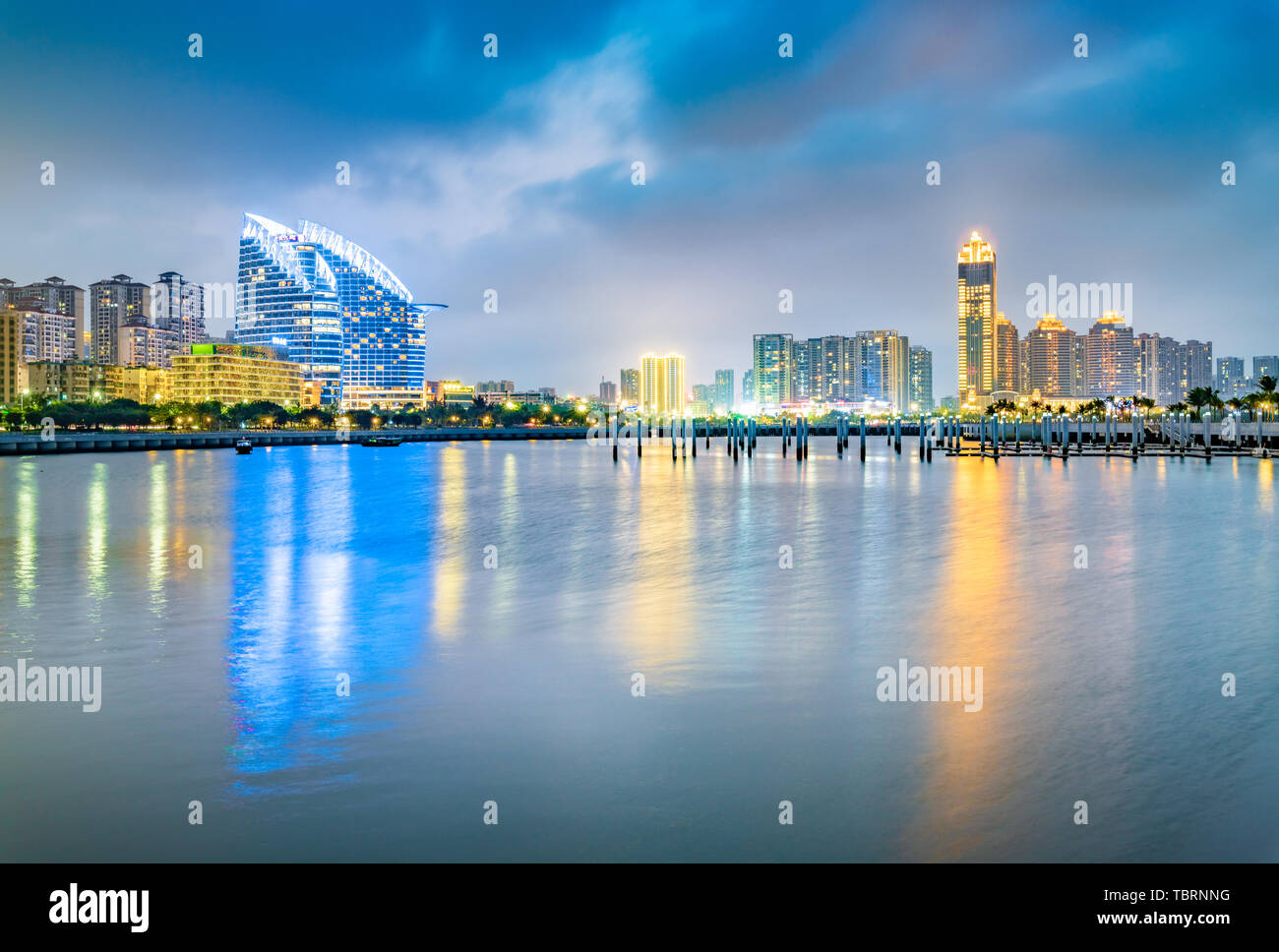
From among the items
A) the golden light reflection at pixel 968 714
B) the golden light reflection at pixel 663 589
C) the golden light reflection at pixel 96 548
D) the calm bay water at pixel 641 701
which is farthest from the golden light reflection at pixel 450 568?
the golden light reflection at pixel 968 714

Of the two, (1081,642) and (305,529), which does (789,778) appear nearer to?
(1081,642)

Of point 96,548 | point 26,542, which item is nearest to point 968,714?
point 96,548

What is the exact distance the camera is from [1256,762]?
10672 mm

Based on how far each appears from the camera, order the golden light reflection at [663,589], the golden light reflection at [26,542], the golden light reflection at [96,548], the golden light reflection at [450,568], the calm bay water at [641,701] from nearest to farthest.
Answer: the calm bay water at [641,701]
the golden light reflection at [663,589]
the golden light reflection at [450,568]
the golden light reflection at [96,548]
the golden light reflection at [26,542]

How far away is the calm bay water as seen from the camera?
897 centimetres

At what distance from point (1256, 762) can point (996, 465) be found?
270 feet

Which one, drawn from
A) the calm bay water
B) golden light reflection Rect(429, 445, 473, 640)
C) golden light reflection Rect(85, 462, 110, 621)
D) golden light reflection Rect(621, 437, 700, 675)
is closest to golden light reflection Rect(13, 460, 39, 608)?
the calm bay water

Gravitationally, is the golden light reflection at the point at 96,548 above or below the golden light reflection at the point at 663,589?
above

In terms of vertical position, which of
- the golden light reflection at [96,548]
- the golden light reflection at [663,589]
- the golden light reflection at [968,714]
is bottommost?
the golden light reflection at [968,714]

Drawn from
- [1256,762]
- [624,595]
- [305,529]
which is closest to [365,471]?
[305,529]

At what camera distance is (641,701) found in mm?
13164

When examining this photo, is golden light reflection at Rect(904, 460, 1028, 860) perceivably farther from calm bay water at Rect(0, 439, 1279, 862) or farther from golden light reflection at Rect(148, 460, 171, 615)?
golden light reflection at Rect(148, 460, 171, 615)

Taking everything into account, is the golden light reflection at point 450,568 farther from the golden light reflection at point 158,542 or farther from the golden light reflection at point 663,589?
the golden light reflection at point 158,542

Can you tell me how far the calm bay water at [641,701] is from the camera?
897 centimetres
